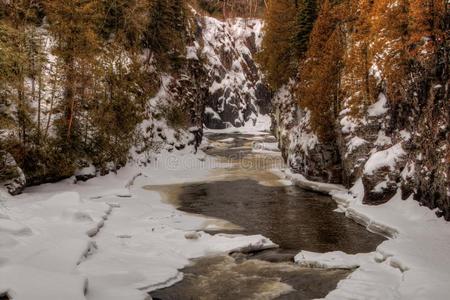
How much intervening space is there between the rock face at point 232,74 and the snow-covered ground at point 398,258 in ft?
149

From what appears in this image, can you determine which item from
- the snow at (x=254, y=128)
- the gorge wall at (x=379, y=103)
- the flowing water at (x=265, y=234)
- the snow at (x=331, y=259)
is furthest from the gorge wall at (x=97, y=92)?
the snow at (x=254, y=128)

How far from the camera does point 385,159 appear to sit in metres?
18.5

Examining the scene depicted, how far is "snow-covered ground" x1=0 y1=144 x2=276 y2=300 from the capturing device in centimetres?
877

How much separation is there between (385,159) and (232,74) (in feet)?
189

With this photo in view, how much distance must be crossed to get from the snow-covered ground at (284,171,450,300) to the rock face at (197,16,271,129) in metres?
45.5

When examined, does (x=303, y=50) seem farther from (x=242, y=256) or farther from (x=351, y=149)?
(x=242, y=256)

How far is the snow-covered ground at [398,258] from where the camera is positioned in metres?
9.73

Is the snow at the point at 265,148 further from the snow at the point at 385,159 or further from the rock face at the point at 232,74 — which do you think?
the snow at the point at 385,159

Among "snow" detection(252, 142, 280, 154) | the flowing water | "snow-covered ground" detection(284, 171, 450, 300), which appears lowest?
the flowing water

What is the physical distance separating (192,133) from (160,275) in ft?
95.5

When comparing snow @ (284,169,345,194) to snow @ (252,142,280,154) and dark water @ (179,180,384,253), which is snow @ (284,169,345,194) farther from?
snow @ (252,142,280,154)

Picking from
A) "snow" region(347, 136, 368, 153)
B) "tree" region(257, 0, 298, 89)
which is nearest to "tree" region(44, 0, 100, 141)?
"snow" region(347, 136, 368, 153)

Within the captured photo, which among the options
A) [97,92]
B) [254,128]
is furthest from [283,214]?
[254,128]

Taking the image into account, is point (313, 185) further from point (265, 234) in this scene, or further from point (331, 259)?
point (331, 259)
